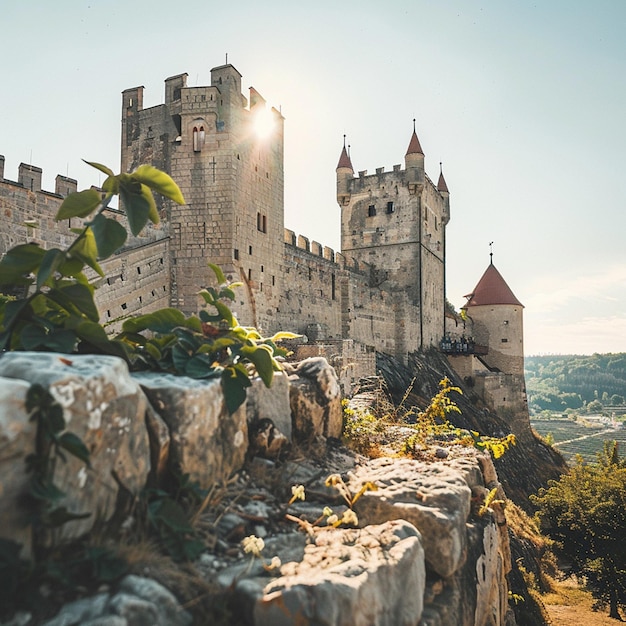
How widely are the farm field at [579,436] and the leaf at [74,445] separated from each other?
70.5 meters

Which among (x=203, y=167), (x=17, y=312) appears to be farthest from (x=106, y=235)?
(x=203, y=167)

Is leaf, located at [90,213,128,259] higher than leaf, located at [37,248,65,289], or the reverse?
leaf, located at [90,213,128,259]

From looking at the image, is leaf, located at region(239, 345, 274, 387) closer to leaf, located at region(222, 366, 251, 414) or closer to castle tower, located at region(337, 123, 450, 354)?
leaf, located at region(222, 366, 251, 414)

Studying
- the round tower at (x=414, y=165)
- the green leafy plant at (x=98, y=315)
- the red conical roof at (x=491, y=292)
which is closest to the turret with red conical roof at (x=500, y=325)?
the red conical roof at (x=491, y=292)

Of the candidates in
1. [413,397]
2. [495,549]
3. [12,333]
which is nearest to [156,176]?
[12,333]

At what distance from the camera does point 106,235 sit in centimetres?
271

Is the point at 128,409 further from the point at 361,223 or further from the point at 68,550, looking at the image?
the point at 361,223

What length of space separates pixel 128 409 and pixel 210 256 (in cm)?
1149

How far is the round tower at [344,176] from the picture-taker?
32.5 meters

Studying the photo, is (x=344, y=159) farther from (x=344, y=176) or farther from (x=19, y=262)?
(x=19, y=262)

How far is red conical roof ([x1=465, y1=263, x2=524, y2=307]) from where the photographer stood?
3681cm

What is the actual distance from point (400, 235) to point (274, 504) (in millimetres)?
29559

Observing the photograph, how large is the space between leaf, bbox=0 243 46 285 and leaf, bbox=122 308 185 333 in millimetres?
593

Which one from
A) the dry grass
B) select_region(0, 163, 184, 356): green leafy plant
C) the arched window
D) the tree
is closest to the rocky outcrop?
select_region(0, 163, 184, 356): green leafy plant
